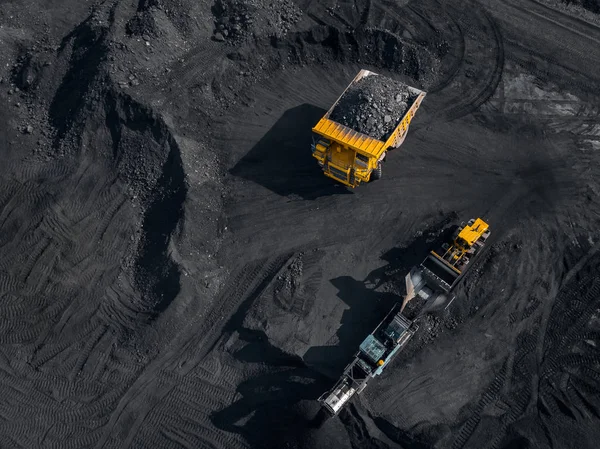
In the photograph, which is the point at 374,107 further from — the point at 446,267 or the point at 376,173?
the point at 446,267

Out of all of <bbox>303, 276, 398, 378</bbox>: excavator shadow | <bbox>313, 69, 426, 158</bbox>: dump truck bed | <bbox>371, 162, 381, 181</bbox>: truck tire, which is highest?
<bbox>313, 69, 426, 158</bbox>: dump truck bed

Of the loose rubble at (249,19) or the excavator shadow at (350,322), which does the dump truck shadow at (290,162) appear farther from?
the excavator shadow at (350,322)

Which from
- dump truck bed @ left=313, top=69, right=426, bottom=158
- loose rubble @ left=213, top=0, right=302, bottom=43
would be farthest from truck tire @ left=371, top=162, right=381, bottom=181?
loose rubble @ left=213, top=0, right=302, bottom=43

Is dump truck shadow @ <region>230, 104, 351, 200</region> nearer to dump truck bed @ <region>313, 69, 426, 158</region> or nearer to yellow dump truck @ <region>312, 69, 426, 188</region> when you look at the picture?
yellow dump truck @ <region>312, 69, 426, 188</region>

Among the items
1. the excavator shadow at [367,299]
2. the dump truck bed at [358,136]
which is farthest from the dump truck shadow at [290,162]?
the excavator shadow at [367,299]

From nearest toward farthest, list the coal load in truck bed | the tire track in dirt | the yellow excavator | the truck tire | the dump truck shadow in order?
1. the tire track in dirt
2. the yellow excavator
3. the coal load in truck bed
4. the truck tire
5. the dump truck shadow
